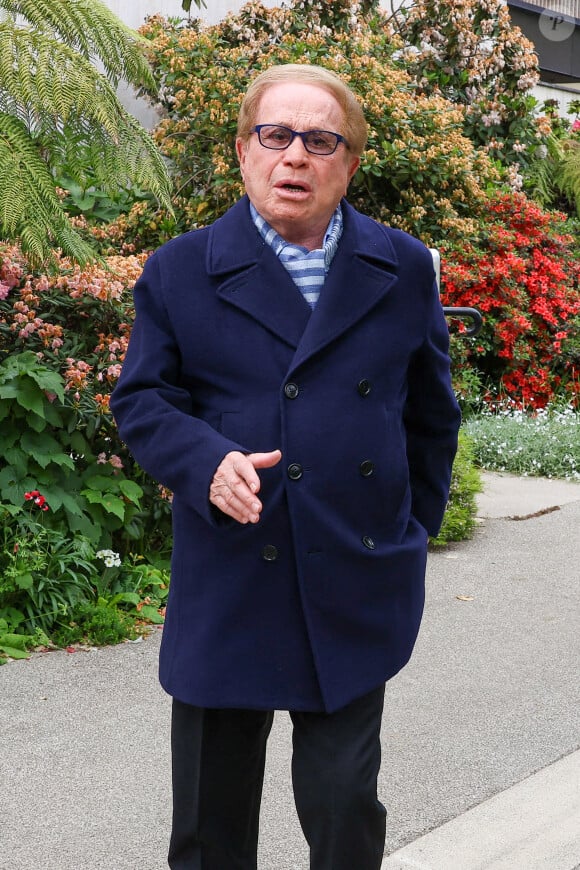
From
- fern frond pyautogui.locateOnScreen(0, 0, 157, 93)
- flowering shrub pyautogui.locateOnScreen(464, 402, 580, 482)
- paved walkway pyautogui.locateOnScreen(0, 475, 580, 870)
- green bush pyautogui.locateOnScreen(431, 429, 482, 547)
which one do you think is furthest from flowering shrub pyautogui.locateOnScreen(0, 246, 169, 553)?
flowering shrub pyautogui.locateOnScreen(464, 402, 580, 482)

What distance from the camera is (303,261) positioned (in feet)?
8.01

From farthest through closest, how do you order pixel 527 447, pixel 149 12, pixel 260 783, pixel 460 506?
pixel 149 12 → pixel 527 447 → pixel 460 506 → pixel 260 783

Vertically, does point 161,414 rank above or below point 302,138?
below

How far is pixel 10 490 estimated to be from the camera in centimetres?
489

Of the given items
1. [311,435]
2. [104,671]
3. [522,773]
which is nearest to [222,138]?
[104,671]

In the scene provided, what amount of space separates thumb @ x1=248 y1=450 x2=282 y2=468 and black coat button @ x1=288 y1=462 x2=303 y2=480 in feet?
0.46

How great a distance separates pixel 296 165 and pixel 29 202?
2510 millimetres

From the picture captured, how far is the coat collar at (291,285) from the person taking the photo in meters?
2.36

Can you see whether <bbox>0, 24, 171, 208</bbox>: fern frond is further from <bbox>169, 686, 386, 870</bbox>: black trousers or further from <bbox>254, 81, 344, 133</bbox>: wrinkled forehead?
<bbox>169, 686, 386, 870</bbox>: black trousers

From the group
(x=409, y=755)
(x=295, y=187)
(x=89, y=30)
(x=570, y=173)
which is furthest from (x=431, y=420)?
(x=570, y=173)

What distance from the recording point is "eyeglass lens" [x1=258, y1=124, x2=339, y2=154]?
7.73 ft

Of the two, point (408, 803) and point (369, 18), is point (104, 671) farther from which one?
point (369, 18)

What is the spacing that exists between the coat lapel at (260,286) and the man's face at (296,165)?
0.29ft

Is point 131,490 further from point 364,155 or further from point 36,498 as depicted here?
point 364,155
